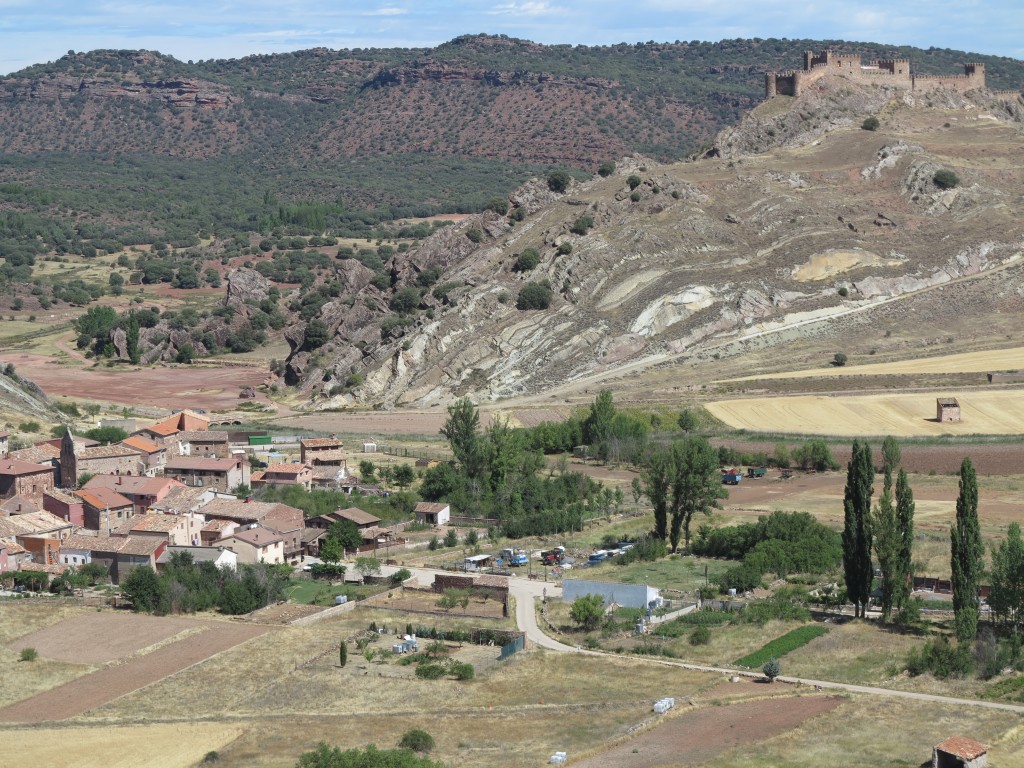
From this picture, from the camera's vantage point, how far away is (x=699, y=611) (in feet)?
206

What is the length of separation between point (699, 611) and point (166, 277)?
145699mm

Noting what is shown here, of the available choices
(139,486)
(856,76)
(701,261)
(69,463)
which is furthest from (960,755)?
(856,76)

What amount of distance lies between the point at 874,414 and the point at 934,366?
541 inches

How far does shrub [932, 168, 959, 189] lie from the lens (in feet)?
470

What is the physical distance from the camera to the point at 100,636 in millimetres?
62062

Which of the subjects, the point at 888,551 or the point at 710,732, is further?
the point at 888,551

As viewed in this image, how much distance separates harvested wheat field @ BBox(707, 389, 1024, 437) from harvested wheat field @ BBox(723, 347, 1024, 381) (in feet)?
17.6

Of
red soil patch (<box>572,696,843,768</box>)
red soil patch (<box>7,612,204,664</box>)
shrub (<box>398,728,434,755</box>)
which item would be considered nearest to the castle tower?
red soil patch (<box>7,612,204,664</box>)

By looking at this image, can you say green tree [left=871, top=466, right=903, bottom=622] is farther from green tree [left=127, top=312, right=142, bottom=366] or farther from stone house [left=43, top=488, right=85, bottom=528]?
green tree [left=127, top=312, right=142, bottom=366]

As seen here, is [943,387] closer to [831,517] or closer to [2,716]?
[831,517]

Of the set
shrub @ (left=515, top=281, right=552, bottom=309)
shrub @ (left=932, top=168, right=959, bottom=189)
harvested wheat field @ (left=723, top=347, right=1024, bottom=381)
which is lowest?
harvested wheat field @ (left=723, top=347, right=1024, bottom=381)

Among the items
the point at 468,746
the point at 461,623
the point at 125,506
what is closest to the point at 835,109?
the point at 125,506

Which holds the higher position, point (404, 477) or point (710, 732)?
point (404, 477)

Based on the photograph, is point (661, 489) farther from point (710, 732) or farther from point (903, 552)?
point (710, 732)
